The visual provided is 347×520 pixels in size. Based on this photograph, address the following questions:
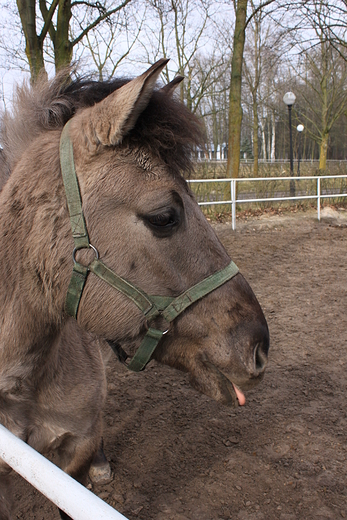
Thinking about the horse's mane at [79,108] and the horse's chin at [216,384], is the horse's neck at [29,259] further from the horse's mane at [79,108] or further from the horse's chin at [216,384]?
the horse's chin at [216,384]

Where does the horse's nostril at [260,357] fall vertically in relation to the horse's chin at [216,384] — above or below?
above

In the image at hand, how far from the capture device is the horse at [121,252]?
1.38 meters

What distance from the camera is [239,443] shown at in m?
2.84

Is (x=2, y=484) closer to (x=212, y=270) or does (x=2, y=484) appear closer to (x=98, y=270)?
(x=98, y=270)

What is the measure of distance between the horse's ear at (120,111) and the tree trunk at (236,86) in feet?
35.9

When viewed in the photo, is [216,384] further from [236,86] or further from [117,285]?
[236,86]

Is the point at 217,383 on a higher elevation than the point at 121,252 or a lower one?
lower

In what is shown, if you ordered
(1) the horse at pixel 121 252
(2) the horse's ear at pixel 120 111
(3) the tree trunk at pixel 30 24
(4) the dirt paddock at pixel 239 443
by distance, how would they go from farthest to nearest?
(3) the tree trunk at pixel 30 24 → (4) the dirt paddock at pixel 239 443 → (1) the horse at pixel 121 252 → (2) the horse's ear at pixel 120 111

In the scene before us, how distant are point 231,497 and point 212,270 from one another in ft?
5.59

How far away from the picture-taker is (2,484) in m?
1.77

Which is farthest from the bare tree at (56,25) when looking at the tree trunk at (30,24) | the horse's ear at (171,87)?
the horse's ear at (171,87)

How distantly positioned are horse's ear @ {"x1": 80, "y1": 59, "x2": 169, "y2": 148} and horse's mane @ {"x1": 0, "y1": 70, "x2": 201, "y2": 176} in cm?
8

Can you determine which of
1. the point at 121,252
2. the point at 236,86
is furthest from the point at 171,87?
the point at 236,86

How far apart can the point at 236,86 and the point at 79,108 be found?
37.1 feet
